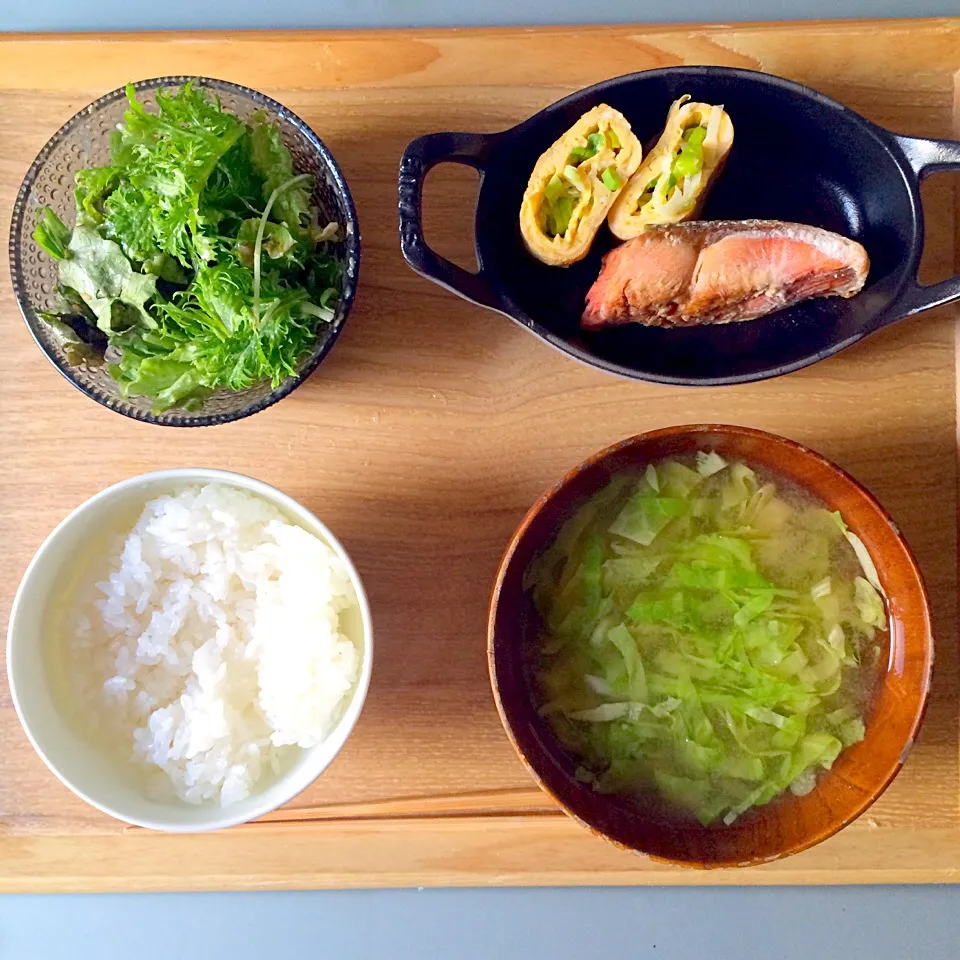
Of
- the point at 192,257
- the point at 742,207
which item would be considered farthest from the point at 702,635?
the point at 192,257

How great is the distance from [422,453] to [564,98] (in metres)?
0.50

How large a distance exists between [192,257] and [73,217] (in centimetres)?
23

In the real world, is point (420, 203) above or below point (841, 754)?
above

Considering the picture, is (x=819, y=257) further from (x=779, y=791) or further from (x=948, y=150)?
(x=779, y=791)

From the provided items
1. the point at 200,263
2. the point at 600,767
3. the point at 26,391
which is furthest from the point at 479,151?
the point at 600,767

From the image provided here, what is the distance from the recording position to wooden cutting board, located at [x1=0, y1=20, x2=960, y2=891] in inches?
48.6

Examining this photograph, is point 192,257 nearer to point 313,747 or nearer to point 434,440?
point 434,440

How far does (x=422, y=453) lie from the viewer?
4.08 feet

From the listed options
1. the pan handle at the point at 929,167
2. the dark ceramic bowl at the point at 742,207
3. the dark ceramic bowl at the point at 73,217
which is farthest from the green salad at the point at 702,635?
the dark ceramic bowl at the point at 73,217

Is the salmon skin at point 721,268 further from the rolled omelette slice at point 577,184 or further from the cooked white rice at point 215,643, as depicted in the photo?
the cooked white rice at point 215,643

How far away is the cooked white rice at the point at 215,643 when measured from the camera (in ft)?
3.67

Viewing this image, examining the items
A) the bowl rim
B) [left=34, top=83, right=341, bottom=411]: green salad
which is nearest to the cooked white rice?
the bowl rim

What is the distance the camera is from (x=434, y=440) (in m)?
1.24

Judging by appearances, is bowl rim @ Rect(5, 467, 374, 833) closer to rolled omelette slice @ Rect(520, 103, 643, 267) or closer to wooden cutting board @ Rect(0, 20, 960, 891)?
wooden cutting board @ Rect(0, 20, 960, 891)
